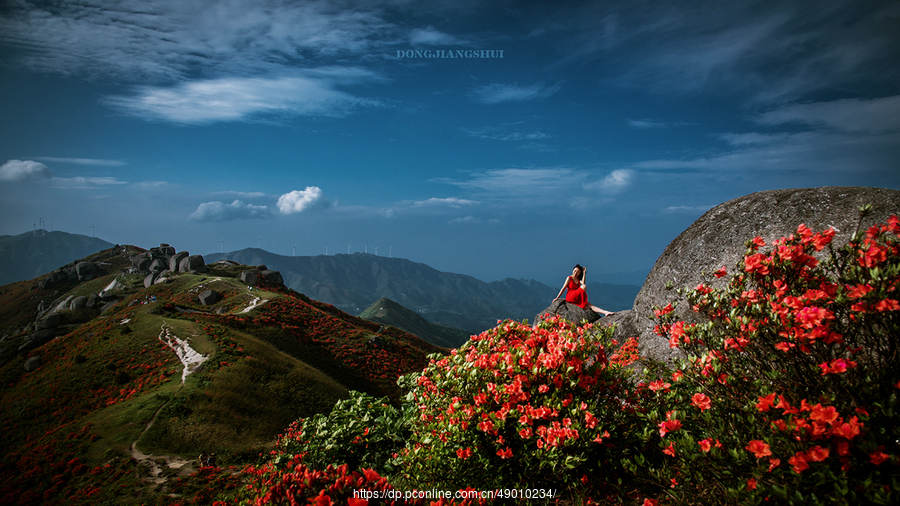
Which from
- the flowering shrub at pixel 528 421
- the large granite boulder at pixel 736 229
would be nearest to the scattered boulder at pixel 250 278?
the large granite boulder at pixel 736 229

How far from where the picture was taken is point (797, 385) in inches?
174

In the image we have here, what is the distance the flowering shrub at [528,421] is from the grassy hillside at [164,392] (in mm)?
15544

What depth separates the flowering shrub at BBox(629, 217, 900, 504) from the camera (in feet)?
11.6

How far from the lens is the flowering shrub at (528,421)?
5.58m

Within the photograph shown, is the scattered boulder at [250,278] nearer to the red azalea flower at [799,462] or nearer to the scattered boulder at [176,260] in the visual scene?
the scattered boulder at [176,260]

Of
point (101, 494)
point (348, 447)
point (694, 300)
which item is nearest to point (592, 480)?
point (694, 300)

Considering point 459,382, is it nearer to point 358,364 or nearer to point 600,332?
point 600,332

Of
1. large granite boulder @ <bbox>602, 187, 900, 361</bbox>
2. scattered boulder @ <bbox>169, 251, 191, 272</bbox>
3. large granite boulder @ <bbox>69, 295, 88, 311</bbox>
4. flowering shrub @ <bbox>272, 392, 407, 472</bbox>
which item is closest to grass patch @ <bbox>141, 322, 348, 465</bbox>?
flowering shrub @ <bbox>272, 392, 407, 472</bbox>

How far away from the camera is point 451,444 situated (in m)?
6.20

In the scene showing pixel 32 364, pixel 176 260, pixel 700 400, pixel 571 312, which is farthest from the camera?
pixel 176 260

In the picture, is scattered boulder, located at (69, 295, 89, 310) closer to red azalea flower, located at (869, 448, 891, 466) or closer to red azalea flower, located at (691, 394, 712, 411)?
red azalea flower, located at (691, 394, 712, 411)

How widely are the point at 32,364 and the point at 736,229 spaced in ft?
177

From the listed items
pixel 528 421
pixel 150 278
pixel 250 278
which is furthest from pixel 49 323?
pixel 528 421

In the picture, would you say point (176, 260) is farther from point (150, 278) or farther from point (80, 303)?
point (80, 303)
